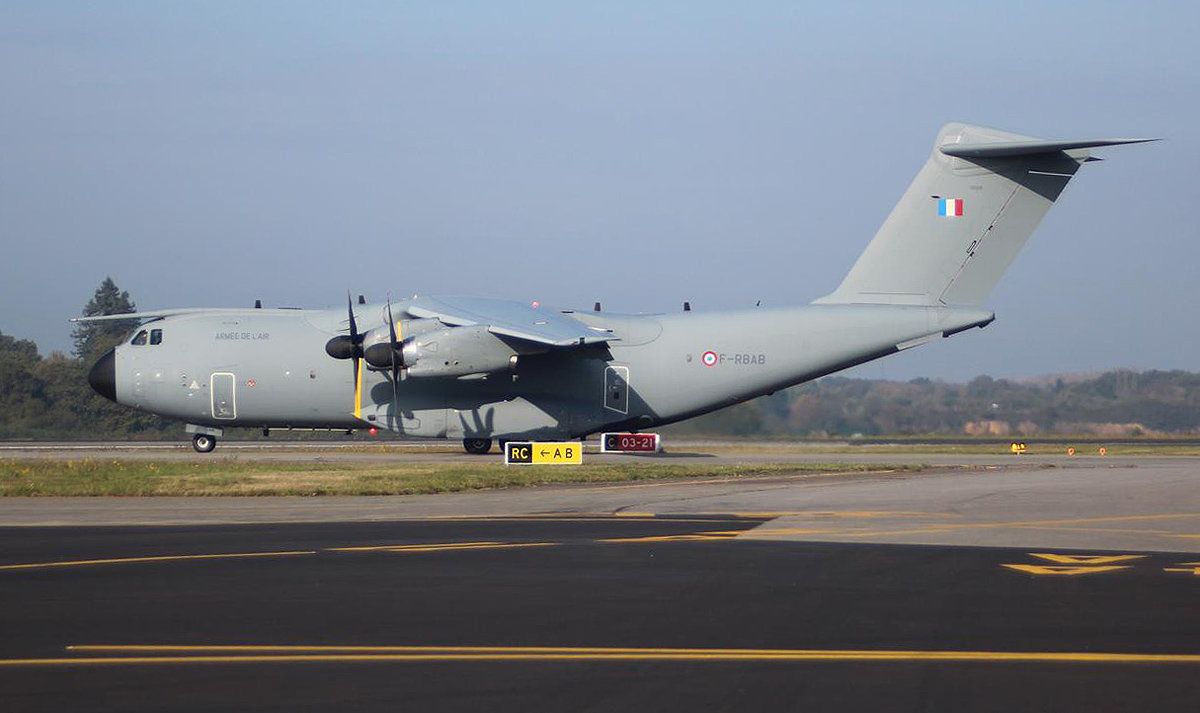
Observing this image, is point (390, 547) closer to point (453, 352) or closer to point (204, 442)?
point (453, 352)

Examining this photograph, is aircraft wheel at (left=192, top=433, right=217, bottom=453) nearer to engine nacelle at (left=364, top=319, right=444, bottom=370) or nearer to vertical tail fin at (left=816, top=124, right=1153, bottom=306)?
engine nacelle at (left=364, top=319, right=444, bottom=370)

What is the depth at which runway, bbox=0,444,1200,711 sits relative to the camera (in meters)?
8.27

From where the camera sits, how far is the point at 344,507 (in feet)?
71.3

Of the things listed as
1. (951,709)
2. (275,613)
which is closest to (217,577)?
(275,613)

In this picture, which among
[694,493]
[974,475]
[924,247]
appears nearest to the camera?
[694,493]

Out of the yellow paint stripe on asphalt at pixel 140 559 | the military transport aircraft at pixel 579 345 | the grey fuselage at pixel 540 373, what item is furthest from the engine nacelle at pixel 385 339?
the yellow paint stripe on asphalt at pixel 140 559

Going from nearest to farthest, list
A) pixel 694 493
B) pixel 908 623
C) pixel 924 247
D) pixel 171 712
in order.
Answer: pixel 171 712
pixel 908 623
pixel 694 493
pixel 924 247

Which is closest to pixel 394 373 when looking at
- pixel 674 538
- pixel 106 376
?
pixel 106 376

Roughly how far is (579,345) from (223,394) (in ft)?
34.6

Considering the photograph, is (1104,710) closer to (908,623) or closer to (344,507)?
(908,623)

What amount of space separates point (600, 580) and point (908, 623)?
3526mm

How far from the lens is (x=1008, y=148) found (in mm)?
32875

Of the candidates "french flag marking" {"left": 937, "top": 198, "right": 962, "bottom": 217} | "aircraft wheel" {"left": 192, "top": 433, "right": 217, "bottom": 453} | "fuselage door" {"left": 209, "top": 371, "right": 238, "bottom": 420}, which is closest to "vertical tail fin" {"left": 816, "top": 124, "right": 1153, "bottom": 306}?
"french flag marking" {"left": 937, "top": 198, "right": 962, "bottom": 217}

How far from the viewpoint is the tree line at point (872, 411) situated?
45406 millimetres
